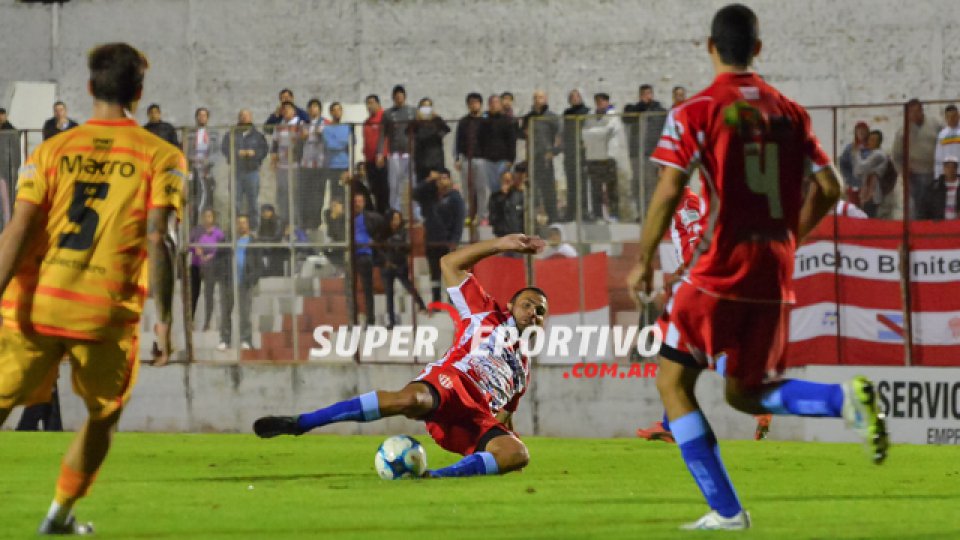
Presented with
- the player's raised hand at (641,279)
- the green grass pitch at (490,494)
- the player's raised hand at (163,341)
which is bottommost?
the green grass pitch at (490,494)

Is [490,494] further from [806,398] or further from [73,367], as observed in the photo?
[73,367]

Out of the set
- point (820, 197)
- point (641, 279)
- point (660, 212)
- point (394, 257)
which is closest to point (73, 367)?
point (641, 279)

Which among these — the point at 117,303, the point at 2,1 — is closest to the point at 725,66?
the point at 117,303

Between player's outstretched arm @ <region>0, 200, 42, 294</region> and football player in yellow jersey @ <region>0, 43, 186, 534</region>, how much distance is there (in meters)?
0.01

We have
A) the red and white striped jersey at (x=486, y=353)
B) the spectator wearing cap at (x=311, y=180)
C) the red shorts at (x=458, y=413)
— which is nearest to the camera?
the red shorts at (x=458, y=413)

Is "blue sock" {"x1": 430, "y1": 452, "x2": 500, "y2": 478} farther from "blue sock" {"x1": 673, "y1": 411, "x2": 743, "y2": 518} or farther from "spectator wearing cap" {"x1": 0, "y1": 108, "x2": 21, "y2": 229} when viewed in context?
"spectator wearing cap" {"x1": 0, "y1": 108, "x2": 21, "y2": 229}

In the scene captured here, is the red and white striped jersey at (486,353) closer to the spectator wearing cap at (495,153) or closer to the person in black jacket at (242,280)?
the spectator wearing cap at (495,153)

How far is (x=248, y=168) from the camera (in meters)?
21.0

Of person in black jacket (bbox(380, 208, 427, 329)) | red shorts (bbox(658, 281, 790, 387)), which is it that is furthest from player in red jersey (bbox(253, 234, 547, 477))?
person in black jacket (bbox(380, 208, 427, 329))

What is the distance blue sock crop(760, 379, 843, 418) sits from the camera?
26.4ft

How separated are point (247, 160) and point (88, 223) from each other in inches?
519

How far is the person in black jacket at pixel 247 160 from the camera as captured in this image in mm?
20969

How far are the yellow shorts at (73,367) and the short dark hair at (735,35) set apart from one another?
296cm

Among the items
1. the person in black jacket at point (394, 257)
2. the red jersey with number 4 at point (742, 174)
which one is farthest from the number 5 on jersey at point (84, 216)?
the person in black jacket at point (394, 257)
